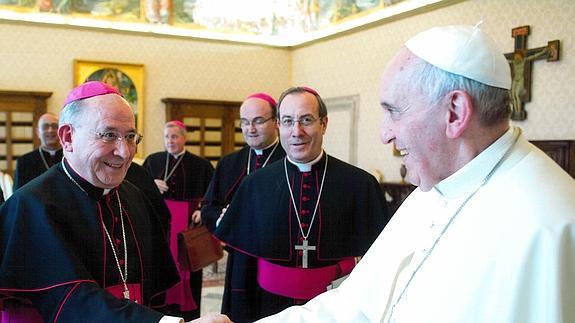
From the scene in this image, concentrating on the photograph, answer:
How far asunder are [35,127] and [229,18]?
400 cm

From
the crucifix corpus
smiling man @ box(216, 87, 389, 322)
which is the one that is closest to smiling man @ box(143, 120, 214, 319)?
smiling man @ box(216, 87, 389, 322)

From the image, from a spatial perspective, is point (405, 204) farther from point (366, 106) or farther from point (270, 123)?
point (366, 106)

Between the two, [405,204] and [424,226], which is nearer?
[424,226]

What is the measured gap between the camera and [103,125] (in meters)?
2.18

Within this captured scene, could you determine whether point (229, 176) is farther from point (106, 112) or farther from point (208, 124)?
point (208, 124)

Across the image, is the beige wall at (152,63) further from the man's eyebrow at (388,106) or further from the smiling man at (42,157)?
the man's eyebrow at (388,106)

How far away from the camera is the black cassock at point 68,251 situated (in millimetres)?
1979

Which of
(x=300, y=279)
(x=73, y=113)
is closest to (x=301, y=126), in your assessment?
(x=300, y=279)

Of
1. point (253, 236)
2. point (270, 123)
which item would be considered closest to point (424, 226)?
point (253, 236)

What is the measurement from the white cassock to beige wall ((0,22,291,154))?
9607 mm

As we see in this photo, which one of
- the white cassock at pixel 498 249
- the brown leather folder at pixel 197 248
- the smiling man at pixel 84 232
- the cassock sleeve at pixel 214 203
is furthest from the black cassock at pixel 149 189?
the white cassock at pixel 498 249

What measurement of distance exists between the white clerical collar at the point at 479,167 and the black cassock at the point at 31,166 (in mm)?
5564

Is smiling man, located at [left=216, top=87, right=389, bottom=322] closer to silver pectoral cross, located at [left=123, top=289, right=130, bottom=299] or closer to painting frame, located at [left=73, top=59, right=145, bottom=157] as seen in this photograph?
silver pectoral cross, located at [left=123, top=289, right=130, bottom=299]

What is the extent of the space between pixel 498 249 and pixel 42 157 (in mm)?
6017
